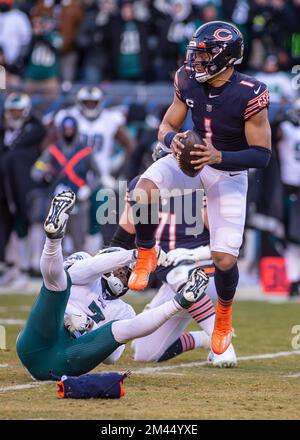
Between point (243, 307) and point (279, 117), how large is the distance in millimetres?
2282

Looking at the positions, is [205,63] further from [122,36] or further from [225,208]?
[122,36]

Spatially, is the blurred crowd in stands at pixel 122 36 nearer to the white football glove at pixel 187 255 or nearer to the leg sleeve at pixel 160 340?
the white football glove at pixel 187 255

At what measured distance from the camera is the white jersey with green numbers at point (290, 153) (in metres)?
11.2

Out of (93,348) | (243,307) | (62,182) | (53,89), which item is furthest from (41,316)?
(53,89)

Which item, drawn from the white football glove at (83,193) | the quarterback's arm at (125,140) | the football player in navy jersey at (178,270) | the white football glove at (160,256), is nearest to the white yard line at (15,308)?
the white football glove at (83,193)

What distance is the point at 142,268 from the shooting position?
6375mm

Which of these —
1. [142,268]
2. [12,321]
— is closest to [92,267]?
[142,268]

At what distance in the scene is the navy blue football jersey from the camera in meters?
6.33

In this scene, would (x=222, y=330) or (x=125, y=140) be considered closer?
(x=222, y=330)

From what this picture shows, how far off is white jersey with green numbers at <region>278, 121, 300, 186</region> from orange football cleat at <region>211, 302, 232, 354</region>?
492 centimetres

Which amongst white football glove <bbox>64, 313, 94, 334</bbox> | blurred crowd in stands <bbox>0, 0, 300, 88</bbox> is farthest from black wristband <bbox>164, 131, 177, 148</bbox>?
blurred crowd in stands <bbox>0, 0, 300, 88</bbox>

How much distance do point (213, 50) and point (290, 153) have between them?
5.09 meters

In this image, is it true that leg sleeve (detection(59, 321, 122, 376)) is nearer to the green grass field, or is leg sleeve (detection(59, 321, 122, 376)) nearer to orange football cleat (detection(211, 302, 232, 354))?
the green grass field
